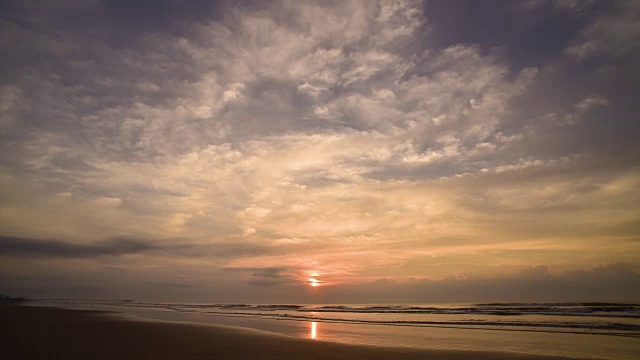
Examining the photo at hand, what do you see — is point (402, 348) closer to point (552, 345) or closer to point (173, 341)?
point (552, 345)

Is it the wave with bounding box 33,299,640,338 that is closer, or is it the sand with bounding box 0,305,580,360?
the sand with bounding box 0,305,580,360

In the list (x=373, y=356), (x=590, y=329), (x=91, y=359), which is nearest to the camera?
(x=91, y=359)

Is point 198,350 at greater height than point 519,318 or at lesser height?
greater

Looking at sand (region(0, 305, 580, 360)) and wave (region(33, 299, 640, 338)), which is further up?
sand (region(0, 305, 580, 360))

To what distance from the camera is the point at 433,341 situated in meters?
22.8

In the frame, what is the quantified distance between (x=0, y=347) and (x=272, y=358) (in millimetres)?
10949

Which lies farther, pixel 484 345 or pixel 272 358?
pixel 484 345

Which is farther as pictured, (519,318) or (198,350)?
(519,318)

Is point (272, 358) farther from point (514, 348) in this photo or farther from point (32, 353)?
point (514, 348)

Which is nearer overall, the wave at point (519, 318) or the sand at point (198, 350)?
the sand at point (198, 350)

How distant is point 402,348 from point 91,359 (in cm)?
1313

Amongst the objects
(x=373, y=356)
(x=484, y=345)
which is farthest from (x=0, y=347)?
(x=484, y=345)

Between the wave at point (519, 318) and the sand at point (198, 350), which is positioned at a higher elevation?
the sand at point (198, 350)

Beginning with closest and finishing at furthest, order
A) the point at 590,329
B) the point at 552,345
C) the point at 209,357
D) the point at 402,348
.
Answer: the point at 209,357
the point at 402,348
the point at 552,345
the point at 590,329
